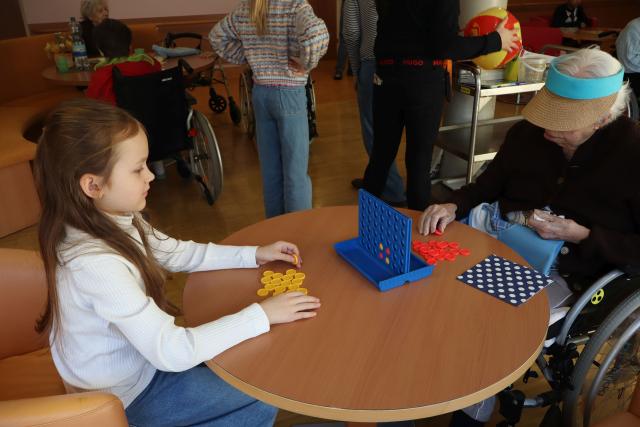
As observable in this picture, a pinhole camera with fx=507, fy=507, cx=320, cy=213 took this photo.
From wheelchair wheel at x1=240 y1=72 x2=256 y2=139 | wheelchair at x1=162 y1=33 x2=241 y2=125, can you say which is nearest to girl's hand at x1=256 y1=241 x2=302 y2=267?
wheelchair at x1=162 y1=33 x2=241 y2=125

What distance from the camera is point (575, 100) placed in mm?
1306

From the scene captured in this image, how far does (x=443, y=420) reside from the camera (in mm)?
1658

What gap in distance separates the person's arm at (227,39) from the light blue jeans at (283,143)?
0.20 meters

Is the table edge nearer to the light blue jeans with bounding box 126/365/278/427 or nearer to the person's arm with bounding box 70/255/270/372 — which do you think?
the person's arm with bounding box 70/255/270/372

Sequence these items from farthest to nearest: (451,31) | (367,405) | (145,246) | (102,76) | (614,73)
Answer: (102,76) → (451,31) → (614,73) → (145,246) → (367,405)

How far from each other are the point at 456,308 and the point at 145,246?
0.72 m

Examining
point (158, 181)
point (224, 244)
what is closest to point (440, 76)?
point (224, 244)

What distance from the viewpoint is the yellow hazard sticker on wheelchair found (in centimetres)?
135

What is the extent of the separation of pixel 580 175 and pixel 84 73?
3.47 m

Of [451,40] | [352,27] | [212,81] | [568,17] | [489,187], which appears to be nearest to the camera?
[489,187]

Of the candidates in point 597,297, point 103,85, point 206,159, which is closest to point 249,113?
point 206,159

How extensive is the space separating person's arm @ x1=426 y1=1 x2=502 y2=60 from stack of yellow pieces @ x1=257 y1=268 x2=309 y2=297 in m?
1.33

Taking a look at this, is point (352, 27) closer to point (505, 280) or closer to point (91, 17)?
point (505, 280)

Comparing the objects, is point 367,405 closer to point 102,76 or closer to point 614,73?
point 614,73
